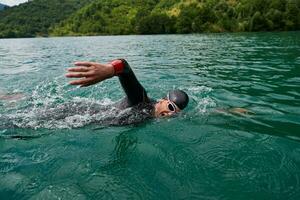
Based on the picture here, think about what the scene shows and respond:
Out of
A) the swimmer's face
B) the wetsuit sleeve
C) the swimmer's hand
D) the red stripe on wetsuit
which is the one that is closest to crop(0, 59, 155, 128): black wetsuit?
the wetsuit sleeve

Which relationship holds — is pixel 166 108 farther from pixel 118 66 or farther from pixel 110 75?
pixel 110 75

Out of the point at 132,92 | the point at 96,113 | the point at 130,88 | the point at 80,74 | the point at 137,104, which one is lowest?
the point at 96,113

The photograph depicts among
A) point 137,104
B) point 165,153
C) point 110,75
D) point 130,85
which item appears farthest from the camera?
point 137,104

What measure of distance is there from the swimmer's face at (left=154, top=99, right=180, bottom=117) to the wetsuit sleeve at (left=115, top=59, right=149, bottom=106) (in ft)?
0.90

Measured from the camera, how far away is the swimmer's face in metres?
6.91

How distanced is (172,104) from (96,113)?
5.19 ft

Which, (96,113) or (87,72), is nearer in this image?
(87,72)

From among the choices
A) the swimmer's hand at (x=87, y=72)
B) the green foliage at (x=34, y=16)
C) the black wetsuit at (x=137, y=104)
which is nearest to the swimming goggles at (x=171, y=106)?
the black wetsuit at (x=137, y=104)

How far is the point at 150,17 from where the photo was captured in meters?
92.9

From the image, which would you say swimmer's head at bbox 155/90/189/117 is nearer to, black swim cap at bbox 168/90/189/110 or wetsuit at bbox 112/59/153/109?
black swim cap at bbox 168/90/189/110

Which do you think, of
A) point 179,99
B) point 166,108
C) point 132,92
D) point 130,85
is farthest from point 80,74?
point 179,99

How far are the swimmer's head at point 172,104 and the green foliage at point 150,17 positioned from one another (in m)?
64.2

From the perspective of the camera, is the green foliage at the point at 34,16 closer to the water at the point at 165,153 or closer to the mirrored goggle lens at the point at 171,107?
the water at the point at 165,153

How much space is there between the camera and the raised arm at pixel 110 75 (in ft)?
15.5
